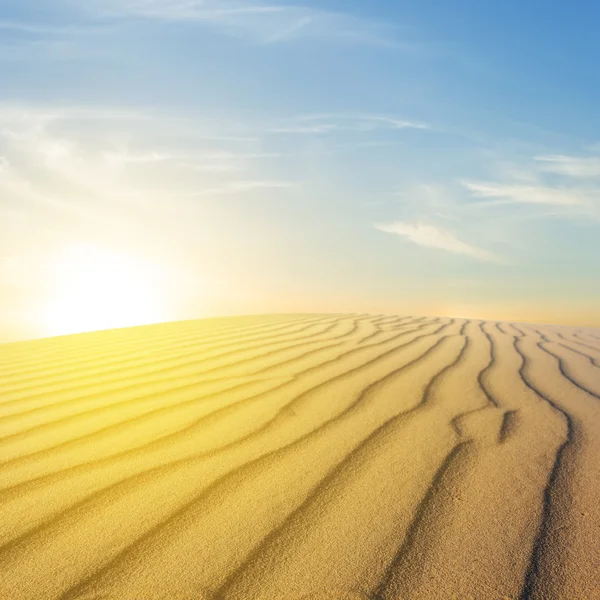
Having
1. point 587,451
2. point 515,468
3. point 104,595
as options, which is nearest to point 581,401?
point 587,451

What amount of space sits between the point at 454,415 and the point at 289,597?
53.8 inches

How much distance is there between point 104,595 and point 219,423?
105cm

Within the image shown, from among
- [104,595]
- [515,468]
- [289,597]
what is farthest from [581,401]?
[104,595]

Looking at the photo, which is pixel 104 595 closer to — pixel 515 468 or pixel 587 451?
pixel 515 468

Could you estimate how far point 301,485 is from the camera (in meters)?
1.56

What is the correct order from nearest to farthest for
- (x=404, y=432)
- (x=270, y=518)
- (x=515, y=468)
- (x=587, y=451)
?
(x=270, y=518), (x=515, y=468), (x=587, y=451), (x=404, y=432)

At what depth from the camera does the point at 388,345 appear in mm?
4168

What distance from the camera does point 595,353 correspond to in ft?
13.8

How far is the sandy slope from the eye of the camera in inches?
45.3

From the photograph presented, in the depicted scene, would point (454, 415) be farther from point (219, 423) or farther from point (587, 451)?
point (219, 423)

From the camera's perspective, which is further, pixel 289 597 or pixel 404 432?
pixel 404 432

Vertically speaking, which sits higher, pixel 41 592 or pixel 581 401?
pixel 581 401

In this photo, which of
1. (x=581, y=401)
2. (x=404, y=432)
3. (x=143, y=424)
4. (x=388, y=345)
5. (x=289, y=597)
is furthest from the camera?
(x=388, y=345)

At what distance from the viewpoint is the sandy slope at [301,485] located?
1.15 meters
